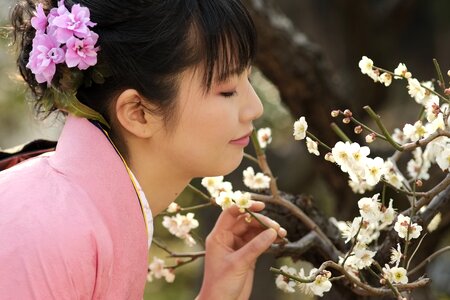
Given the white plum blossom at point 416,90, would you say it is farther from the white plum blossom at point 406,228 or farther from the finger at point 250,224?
the finger at point 250,224

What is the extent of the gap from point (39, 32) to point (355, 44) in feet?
8.27

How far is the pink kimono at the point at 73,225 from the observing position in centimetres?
140

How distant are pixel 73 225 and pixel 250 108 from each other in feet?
1.39

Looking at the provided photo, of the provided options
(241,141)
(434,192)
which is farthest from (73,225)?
(434,192)

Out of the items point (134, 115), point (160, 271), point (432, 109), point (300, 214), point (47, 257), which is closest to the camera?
point (47, 257)

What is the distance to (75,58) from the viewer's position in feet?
5.08

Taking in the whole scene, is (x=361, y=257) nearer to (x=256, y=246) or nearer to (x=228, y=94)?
(x=256, y=246)

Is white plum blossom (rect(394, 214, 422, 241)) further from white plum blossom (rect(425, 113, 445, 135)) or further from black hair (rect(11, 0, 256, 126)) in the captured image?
black hair (rect(11, 0, 256, 126))

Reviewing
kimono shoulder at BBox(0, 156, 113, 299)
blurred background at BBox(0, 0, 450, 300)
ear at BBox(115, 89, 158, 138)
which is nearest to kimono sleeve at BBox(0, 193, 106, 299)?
kimono shoulder at BBox(0, 156, 113, 299)

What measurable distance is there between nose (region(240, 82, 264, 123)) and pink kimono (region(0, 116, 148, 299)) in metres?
0.26

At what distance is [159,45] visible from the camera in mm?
1591

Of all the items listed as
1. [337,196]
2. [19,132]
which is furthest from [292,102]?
[19,132]

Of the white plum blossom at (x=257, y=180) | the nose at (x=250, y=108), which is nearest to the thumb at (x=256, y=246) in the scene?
the white plum blossom at (x=257, y=180)

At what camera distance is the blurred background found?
9.50 ft
